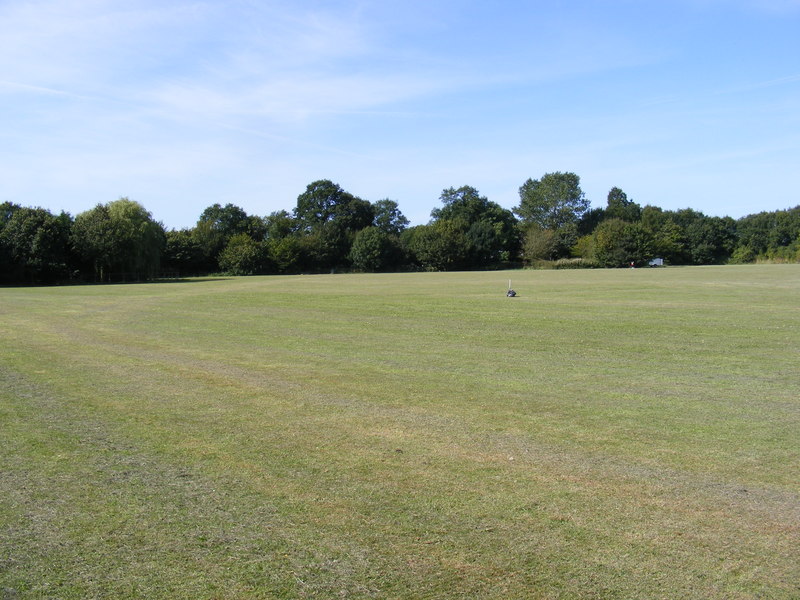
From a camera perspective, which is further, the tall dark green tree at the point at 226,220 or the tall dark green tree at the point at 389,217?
the tall dark green tree at the point at 389,217

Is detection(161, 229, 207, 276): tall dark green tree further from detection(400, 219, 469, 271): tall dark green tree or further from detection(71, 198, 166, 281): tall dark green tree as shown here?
detection(400, 219, 469, 271): tall dark green tree

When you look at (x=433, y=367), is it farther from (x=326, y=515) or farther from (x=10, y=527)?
(x=10, y=527)

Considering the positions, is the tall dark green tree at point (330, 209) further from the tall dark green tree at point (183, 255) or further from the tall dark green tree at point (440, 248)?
the tall dark green tree at point (183, 255)

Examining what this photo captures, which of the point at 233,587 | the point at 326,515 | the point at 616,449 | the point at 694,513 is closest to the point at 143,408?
the point at 326,515

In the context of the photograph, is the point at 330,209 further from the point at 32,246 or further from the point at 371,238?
the point at 32,246

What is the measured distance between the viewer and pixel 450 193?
513ft

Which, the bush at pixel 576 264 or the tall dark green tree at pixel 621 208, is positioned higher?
the tall dark green tree at pixel 621 208

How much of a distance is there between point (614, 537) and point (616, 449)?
8.84 feet

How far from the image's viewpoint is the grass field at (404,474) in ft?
15.8

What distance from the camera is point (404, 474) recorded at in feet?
23.1

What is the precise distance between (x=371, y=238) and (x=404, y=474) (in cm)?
11241

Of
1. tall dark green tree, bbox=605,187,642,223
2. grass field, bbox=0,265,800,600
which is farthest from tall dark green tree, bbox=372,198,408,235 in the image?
grass field, bbox=0,265,800,600

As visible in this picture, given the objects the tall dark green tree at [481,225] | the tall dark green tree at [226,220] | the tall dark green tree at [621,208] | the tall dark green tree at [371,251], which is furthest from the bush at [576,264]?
the tall dark green tree at [226,220]

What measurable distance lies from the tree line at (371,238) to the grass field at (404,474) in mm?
67297
